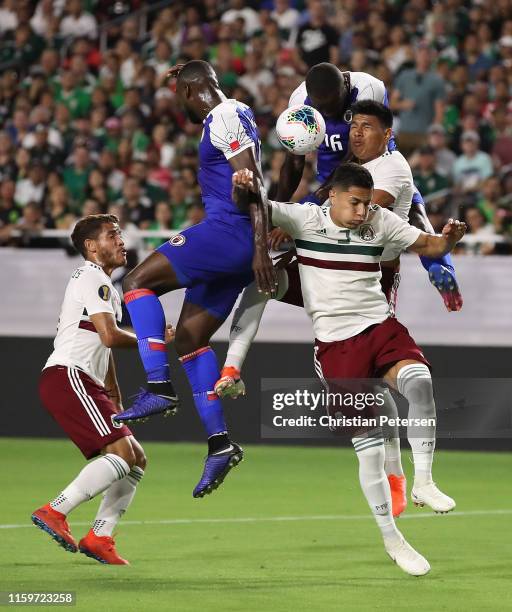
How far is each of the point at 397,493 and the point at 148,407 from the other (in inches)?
67.9

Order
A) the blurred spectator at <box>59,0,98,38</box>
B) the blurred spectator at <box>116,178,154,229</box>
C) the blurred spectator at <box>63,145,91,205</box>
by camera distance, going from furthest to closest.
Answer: the blurred spectator at <box>59,0,98,38</box>, the blurred spectator at <box>63,145,91,205</box>, the blurred spectator at <box>116,178,154,229</box>

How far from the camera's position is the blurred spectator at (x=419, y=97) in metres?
16.3

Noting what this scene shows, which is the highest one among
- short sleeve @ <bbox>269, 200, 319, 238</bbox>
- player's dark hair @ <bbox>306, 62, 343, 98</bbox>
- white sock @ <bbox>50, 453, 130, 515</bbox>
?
player's dark hair @ <bbox>306, 62, 343, 98</bbox>

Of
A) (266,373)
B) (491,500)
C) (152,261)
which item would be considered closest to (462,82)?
(266,373)

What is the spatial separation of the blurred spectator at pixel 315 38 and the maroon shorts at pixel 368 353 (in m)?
9.86

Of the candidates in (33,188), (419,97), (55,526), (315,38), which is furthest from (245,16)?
(55,526)

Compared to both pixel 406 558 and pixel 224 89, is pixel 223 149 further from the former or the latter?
pixel 224 89

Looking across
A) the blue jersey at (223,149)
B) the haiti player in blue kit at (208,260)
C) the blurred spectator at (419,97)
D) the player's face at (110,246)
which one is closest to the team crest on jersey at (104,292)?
the player's face at (110,246)

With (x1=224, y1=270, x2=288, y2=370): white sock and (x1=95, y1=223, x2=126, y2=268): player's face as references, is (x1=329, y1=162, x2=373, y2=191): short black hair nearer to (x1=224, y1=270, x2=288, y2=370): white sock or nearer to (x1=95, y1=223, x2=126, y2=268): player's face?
(x1=224, y1=270, x2=288, y2=370): white sock

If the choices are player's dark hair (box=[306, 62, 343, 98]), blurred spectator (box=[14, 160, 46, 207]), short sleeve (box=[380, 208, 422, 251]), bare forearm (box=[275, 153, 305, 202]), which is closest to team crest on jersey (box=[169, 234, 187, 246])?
bare forearm (box=[275, 153, 305, 202])

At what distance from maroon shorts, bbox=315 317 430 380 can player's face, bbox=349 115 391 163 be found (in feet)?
3.39

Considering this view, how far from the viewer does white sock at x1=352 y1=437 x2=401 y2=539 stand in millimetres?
7734

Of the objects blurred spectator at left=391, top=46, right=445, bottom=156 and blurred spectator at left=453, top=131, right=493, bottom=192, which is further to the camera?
blurred spectator at left=391, top=46, right=445, bottom=156

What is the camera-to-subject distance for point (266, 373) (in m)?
14.7
